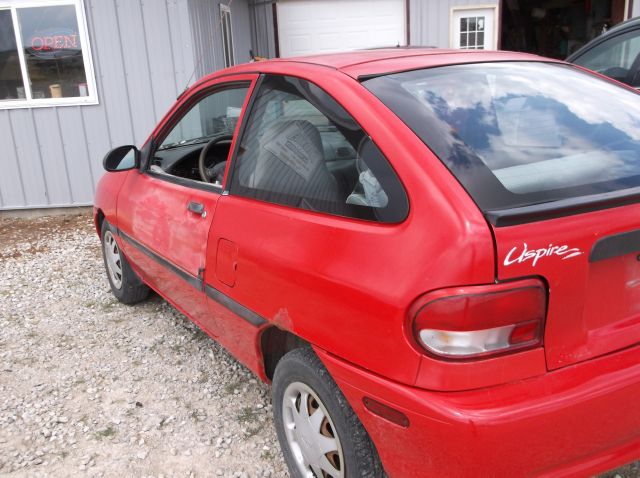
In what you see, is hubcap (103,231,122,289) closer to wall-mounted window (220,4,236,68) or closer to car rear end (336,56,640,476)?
car rear end (336,56,640,476)

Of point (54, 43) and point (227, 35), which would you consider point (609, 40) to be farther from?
point (54, 43)

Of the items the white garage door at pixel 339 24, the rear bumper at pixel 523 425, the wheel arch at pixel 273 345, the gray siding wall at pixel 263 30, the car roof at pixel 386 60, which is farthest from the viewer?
the gray siding wall at pixel 263 30

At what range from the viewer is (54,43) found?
23.1 ft

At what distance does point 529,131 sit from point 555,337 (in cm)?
75

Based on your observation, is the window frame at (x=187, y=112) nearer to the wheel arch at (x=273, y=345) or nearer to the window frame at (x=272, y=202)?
the window frame at (x=272, y=202)

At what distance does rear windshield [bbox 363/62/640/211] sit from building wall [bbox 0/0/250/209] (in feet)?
18.1

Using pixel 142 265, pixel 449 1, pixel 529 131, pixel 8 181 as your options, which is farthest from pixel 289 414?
pixel 449 1

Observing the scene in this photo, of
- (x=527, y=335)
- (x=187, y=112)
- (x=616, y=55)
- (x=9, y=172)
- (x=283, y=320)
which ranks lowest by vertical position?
(x=9, y=172)

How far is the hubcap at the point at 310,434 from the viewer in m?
2.06

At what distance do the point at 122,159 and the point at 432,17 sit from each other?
741cm

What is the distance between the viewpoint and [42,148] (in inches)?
288

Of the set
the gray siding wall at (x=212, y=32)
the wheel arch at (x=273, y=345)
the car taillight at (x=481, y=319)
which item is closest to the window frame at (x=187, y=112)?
the wheel arch at (x=273, y=345)

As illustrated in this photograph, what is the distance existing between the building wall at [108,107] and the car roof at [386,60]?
477 centimetres

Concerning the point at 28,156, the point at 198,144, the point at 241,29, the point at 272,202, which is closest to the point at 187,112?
the point at 198,144
